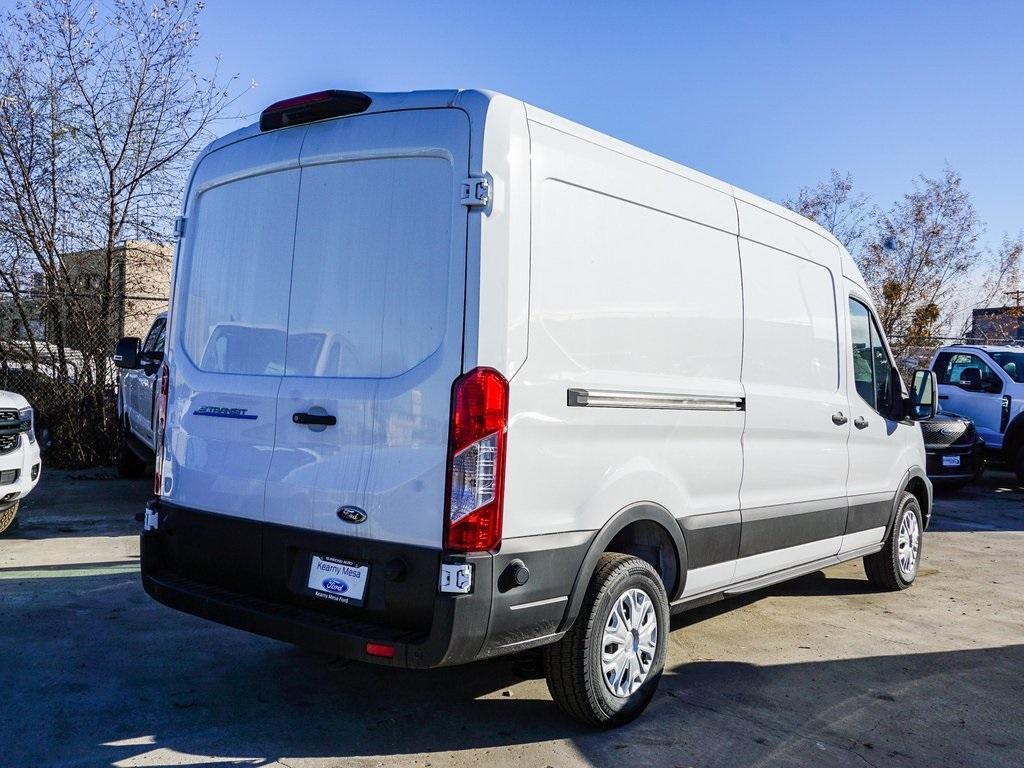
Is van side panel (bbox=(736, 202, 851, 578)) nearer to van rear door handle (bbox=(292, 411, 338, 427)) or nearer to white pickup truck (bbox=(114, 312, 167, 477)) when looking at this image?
van rear door handle (bbox=(292, 411, 338, 427))

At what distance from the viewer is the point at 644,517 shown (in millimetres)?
3871

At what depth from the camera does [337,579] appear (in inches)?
136

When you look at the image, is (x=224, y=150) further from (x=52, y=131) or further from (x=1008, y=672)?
(x=52, y=131)

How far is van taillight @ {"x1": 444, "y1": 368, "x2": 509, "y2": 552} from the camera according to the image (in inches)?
126

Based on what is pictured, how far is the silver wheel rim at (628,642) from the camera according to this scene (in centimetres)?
376

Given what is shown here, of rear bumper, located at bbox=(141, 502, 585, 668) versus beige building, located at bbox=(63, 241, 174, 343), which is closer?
rear bumper, located at bbox=(141, 502, 585, 668)

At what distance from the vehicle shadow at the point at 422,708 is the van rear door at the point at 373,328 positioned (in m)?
0.93

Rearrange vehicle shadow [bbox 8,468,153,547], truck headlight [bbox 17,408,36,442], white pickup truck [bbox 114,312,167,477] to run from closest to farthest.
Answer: truck headlight [bbox 17,408,36,442] → vehicle shadow [bbox 8,468,153,547] → white pickup truck [bbox 114,312,167,477]

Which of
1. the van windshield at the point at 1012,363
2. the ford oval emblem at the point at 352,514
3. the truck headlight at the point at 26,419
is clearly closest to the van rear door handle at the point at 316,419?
the ford oval emblem at the point at 352,514

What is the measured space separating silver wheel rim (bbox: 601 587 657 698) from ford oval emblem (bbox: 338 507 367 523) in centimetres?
108

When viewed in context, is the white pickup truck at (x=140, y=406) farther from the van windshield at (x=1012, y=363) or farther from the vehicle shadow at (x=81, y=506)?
the van windshield at (x=1012, y=363)

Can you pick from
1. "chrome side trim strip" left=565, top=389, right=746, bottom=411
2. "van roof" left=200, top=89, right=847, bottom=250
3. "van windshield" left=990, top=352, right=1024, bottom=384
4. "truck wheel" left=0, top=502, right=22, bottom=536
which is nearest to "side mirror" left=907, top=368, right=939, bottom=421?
"chrome side trim strip" left=565, top=389, right=746, bottom=411

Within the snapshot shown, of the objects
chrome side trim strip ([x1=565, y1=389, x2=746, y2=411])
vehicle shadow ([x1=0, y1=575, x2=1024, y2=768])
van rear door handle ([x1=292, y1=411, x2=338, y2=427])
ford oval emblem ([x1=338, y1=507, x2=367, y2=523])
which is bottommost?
vehicle shadow ([x1=0, y1=575, x2=1024, y2=768])

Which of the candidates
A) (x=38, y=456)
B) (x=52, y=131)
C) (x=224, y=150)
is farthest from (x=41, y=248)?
(x=224, y=150)
